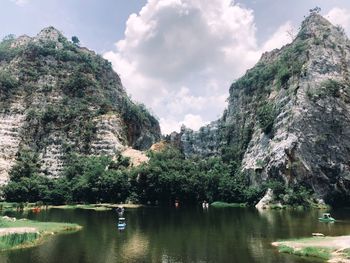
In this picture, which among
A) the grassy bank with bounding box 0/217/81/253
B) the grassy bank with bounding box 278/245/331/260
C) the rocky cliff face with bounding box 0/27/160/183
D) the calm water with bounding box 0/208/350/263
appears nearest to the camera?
the grassy bank with bounding box 278/245/331/260

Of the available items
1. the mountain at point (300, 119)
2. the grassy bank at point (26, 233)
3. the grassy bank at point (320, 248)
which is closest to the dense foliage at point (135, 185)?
the mountain at point (300, 119)

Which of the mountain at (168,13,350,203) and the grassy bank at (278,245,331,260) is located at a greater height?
the mountain at (168,13,350,203)

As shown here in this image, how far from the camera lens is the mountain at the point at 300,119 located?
117938 millimetres

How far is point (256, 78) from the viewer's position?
6526 inches

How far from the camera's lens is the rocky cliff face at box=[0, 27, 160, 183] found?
14688 centimetres

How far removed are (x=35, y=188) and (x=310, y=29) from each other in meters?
112

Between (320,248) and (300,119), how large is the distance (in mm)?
87287

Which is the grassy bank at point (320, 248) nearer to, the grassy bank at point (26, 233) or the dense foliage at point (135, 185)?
the grassy bank at point (26, 233)

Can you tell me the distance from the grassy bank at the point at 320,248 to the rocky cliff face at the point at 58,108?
103393mm

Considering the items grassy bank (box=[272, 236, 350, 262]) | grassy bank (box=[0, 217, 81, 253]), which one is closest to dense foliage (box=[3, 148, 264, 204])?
Answer: grassy bank (box=[0, 217, 81, 253])

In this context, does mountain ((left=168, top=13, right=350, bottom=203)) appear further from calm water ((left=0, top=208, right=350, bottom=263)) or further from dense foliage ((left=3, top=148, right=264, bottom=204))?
calm water ((left=0, top=208, right=350, bottom=263))

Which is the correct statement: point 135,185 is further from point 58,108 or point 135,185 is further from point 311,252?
point 311,252

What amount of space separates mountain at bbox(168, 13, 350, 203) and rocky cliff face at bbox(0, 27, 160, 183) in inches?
1677

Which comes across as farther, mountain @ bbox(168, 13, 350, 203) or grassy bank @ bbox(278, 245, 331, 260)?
mountain @ bbox(168, 13, 350, 203)
